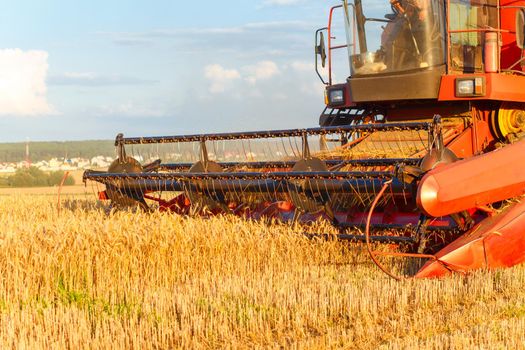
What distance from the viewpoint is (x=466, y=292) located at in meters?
4.39

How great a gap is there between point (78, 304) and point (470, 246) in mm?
2320

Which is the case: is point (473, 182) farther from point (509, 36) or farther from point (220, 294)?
point (509, 36)

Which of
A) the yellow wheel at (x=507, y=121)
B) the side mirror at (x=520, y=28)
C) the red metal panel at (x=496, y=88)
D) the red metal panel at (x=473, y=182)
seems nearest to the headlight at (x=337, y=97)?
the red metal panel at (x=496, y=88)

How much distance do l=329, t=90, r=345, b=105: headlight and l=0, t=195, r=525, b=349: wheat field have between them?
69.1 inches

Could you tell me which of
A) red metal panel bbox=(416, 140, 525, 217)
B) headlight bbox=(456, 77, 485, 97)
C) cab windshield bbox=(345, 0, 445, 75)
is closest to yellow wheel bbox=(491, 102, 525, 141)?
headlight bbox=(456, 77, 485, 97)

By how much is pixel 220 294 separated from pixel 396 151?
2.50 metres

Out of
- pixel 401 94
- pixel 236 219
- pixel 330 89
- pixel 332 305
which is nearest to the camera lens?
pixel 332 305

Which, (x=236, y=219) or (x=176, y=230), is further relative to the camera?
(x=236, y=219)

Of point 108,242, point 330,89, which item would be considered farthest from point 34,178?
point 108,242

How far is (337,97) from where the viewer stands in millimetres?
7258

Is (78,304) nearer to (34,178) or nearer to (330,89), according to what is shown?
(330,89)

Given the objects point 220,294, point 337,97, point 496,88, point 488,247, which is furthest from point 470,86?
point 220,294

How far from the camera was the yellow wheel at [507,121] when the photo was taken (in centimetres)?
658

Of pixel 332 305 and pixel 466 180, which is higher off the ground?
pixel 466 180
